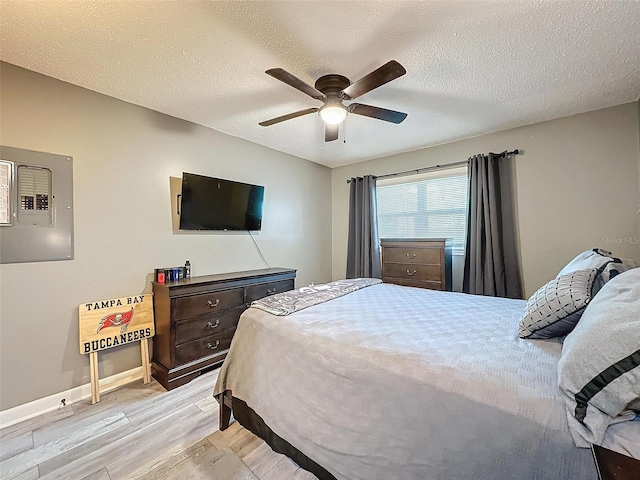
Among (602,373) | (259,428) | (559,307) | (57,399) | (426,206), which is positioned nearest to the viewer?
(602,373)

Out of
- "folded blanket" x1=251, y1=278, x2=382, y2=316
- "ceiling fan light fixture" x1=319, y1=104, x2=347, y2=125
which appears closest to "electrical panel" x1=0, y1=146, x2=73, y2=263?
"folded blanket" x1=251, y1=278, x2=382, y2=316

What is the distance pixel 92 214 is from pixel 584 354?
3.12m

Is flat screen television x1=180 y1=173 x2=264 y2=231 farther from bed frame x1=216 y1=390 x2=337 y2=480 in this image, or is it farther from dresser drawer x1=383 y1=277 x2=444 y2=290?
dresser drawer x1=383 y1=277 x2=444 y2=290

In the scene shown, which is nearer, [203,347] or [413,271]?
[203,347]

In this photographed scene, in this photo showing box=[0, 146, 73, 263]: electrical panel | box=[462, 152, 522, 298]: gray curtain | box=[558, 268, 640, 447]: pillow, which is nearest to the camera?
box=[558, 268, 640, 447]: pillow

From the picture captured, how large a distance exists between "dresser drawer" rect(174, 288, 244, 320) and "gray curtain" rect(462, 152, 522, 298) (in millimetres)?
2664

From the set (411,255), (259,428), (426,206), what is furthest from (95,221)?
(426,206)

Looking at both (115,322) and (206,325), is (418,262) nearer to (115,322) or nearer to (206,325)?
(206,325)

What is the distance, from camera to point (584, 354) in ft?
2.74

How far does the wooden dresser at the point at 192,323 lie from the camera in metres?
2.36

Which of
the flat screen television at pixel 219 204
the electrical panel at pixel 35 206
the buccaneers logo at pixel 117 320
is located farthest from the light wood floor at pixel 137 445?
the flat screen television at pixel 219 204

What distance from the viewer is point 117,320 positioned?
2.35 meters

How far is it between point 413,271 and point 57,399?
3.53 metres

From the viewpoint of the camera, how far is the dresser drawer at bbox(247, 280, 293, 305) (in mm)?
2932
